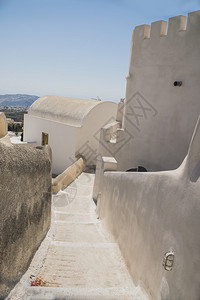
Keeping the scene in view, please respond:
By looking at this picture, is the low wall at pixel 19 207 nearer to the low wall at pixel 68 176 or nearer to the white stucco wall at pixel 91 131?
the low wall at pixel 68 176

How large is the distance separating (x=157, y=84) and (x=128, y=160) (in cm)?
294

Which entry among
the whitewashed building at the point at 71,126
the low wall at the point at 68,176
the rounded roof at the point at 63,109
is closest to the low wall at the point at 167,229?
the low wall at the point at 68,176

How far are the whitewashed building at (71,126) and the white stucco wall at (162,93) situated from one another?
534 cm

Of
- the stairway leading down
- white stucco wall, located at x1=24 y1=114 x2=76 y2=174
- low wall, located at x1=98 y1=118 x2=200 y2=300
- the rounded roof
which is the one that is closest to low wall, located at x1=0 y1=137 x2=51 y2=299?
the stairway leading down

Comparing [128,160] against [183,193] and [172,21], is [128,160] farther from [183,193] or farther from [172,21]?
[183,193]

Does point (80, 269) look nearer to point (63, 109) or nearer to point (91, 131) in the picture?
point (91, 131)

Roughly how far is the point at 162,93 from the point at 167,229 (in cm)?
588

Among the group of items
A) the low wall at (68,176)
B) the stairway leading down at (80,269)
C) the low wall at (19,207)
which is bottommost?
the low wall at (68,176)

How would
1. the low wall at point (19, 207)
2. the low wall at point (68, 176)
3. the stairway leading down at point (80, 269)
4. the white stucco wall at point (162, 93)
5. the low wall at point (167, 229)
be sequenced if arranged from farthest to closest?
1. the low wall at point (68, 176)
2. the white stucco wall at point (162, 93)
3. the stairway leading down at point (80, 269)
4. the low wall at point (19, 207)
5. the low wall at point (167, 229)

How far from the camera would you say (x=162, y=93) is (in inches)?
316

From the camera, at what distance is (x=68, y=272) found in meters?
4.28

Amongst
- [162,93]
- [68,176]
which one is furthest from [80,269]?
[68,176]

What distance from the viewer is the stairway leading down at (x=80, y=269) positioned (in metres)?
3.15

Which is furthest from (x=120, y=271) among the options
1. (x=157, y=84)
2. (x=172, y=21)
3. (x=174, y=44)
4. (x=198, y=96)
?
(x=172, y=21)
